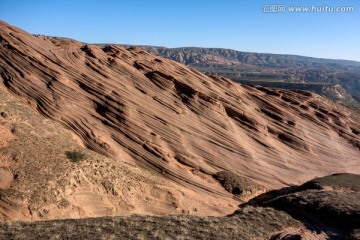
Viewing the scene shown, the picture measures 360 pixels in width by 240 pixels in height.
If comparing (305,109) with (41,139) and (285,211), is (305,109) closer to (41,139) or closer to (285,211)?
(285,211)

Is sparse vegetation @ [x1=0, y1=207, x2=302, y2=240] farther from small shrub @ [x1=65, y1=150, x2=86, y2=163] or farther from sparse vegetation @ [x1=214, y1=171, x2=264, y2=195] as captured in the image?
sparse vegetation @ [x1=214, y1=171, x2=264, y2=195]

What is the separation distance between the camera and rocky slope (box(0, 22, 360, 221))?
2969 centimetres

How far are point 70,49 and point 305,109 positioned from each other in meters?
34.7

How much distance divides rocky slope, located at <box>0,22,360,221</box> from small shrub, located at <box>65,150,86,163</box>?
10.4ft

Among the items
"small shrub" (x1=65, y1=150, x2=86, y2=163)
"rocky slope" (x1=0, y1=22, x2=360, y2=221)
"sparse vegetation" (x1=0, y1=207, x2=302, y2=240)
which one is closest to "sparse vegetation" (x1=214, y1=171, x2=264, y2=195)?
"rocky slope" (x1=0, y1=22, x2=360, y2=221)

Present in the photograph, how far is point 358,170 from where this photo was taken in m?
43.4

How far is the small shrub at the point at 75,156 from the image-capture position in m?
23.8

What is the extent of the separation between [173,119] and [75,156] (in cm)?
1385

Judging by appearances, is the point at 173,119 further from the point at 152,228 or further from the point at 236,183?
the point at 152,228

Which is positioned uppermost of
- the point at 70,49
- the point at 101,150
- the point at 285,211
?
the point at 70,49

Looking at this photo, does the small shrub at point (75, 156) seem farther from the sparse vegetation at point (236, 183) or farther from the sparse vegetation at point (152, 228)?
the sparse vegetation at point (236, 183)

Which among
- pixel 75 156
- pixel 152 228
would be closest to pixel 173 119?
pixel 75 156

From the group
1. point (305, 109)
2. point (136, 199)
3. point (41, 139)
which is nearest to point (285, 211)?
point (136, 199)

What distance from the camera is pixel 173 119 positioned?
36.0 metres
